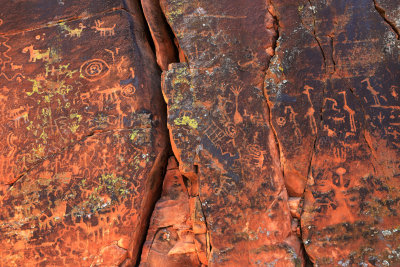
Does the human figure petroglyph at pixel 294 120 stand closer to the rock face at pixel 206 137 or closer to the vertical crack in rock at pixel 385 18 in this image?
the rock face at pixel 206 137

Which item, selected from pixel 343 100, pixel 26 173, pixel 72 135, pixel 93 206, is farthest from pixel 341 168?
pixel 26 173

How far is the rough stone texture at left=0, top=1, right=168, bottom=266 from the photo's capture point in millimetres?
3328

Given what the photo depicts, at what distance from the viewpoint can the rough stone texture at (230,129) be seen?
10.1 ft

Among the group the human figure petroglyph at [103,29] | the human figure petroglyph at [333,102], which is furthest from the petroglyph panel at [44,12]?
the human figure petroglyph at [333,102]

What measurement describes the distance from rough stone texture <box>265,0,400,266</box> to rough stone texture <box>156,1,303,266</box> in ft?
0.54

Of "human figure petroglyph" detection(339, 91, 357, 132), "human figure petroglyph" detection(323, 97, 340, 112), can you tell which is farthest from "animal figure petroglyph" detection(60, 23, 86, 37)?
"human figure petroglyph" detection(339, 91, 357, 132)

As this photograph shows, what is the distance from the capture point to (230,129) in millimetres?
3322

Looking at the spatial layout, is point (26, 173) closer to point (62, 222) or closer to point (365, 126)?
point (62, 222)

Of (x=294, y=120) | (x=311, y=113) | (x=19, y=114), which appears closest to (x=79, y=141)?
(x=19, y=114)

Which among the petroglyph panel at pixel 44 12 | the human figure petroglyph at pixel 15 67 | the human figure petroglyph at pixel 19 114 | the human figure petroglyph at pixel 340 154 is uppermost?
the petroglyph panel at pixel 44 12

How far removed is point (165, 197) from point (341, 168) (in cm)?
180

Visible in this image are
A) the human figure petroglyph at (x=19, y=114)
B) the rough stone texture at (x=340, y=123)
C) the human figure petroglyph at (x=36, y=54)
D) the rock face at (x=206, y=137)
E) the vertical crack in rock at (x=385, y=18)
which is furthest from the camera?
the human figure petroglyph at (x=36, y=54)

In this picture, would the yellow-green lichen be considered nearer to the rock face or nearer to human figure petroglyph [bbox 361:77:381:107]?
the rock face

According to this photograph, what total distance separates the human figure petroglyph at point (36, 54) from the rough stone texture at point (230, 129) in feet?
4.62
